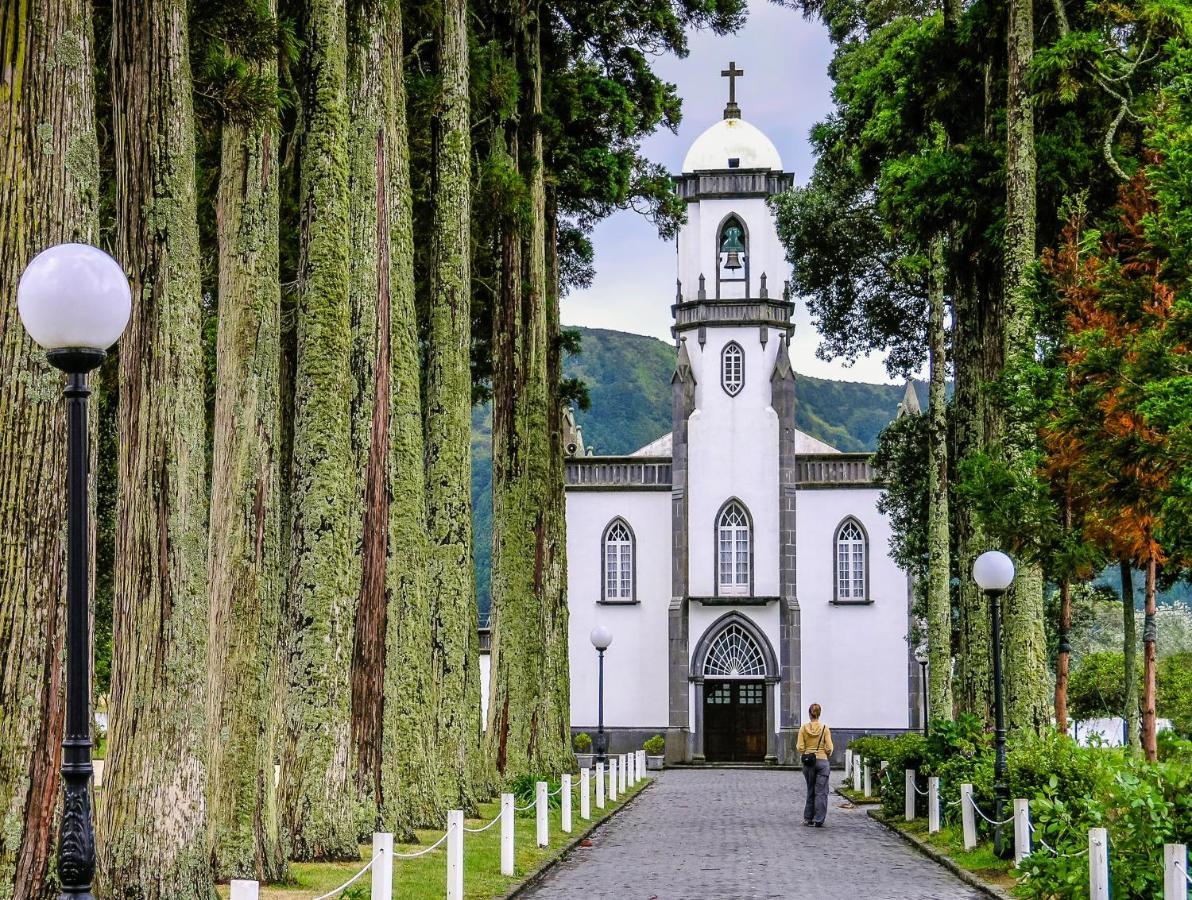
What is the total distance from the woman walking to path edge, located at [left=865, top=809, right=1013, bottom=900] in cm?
99

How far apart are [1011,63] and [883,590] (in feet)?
108

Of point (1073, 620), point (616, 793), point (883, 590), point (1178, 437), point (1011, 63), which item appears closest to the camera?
point (1178, 437)

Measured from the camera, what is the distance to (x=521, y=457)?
2595 cm

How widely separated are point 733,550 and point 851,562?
3.73 m

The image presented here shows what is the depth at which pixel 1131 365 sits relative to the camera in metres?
14.4

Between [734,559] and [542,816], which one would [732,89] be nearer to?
[734,559]

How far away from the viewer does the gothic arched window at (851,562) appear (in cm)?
4984

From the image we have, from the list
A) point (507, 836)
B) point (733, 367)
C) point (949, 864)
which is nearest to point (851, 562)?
point (733, 367)

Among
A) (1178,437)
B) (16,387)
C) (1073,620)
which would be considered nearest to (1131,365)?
(1178,437)

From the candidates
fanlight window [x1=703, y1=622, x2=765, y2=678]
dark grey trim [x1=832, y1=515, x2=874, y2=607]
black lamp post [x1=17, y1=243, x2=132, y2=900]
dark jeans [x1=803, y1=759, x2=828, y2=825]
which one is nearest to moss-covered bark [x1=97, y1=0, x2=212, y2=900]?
black lamp post [x1=17, y1=243, x2=132, y2=900]

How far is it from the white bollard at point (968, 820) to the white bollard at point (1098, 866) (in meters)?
6.39

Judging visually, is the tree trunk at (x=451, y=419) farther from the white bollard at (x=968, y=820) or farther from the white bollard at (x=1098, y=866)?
the white bollard at (x=1098, y=866)

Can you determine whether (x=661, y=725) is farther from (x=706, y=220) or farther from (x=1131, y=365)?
(x=1131, y=365)

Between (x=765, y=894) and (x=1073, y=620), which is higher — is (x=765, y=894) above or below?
below
